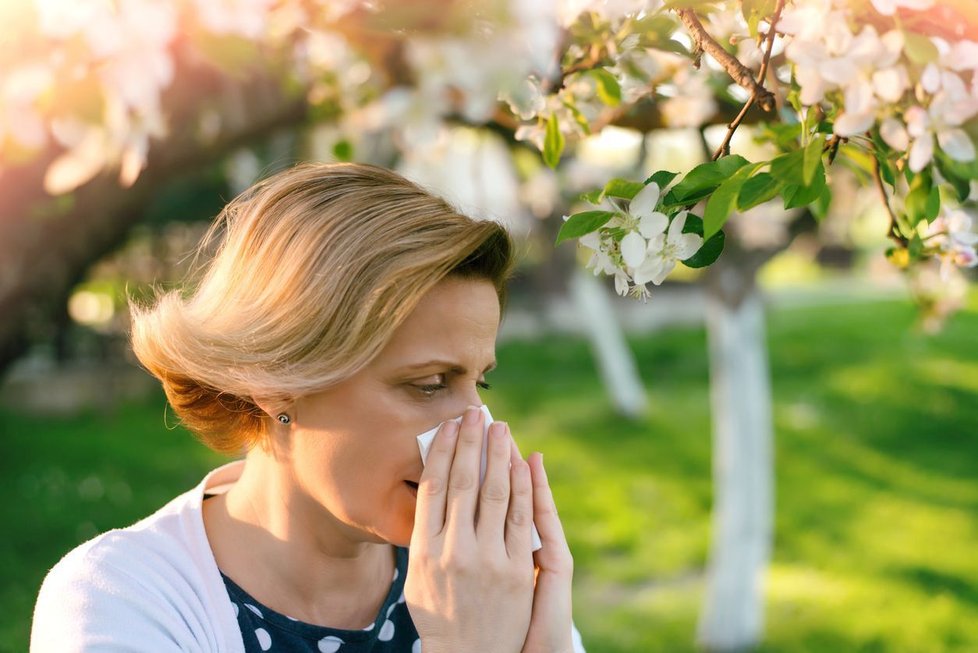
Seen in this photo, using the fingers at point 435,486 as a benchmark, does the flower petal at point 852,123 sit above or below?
above

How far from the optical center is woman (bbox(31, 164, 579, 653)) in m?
1.90

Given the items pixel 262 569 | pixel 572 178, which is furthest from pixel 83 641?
pixel 572 178

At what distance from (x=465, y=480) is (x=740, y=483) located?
474cm

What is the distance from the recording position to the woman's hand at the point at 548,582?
6.48 ft

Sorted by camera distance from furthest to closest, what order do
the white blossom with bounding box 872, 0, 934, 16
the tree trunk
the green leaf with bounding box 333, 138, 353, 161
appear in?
the tree trunk → the green leaf with bounding box 333, 138, 353, 161 → the white blossom with bounding box 872, 0, 934, 16

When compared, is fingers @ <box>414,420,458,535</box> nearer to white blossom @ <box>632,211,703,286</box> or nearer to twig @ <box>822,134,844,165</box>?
white blossom @ <box>632,211,703,286</box>

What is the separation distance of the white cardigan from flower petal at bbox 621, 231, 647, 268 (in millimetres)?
1112

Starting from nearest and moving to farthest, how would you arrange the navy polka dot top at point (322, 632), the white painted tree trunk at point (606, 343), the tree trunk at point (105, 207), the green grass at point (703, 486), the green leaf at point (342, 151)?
the navy polka dot top at point (322, 632)
the green leaf at point (342, 151)
the tree trunk at point (105, 207)
the green grass at point (703, 486)
the white painted tree trunk at point (606, 343)

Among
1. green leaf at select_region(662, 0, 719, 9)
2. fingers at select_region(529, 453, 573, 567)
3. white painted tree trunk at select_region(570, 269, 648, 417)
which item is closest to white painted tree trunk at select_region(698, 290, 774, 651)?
fingers at select_region(529, 453, 573, 567)

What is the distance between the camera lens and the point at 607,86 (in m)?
2.07

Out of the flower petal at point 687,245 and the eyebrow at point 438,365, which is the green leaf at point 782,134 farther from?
the eyebrow at point 438,365

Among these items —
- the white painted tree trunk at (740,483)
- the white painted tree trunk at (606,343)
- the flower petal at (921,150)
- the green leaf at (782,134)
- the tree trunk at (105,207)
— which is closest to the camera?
the flower petal at (921,150)

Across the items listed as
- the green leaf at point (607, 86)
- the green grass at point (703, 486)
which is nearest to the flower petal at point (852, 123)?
the green leaf at point (607, 86)

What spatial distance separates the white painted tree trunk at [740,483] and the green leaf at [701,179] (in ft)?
16.2
